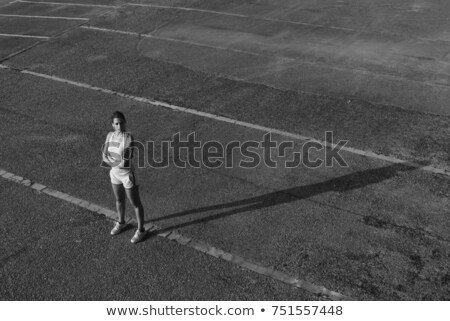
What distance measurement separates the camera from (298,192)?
8945 mm

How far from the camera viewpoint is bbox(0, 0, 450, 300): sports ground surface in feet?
24.0

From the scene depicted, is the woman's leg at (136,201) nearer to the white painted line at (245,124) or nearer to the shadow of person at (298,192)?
the shadow of person at (298,192)

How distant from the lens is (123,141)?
7.25 m

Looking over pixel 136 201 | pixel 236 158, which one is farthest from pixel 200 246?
pixel 236 158

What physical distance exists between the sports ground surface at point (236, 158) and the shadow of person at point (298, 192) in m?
0.03

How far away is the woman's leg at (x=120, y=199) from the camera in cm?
764

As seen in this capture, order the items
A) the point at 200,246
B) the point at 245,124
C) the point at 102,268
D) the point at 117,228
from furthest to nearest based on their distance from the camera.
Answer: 1. the point at 245,124
2. the point at 117,228
3. the point at 200,246
4. the point at 102,268

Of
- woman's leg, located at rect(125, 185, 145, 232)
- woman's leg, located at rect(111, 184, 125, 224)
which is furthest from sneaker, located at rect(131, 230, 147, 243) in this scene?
woman's leg, located at rect(111, 184, 125, 224)

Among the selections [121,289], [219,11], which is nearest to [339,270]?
[121,289]

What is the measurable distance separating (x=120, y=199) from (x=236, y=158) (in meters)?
2.88

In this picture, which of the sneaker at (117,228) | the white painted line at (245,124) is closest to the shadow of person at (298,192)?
the white painted line at (245,124)

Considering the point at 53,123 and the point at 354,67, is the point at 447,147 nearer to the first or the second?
the point at 354,67

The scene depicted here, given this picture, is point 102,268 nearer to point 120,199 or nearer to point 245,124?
point 120,199

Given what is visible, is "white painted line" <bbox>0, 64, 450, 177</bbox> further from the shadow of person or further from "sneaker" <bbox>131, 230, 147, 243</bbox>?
"sneaker" <bbox>131, 230, 147, 243</bbox>
